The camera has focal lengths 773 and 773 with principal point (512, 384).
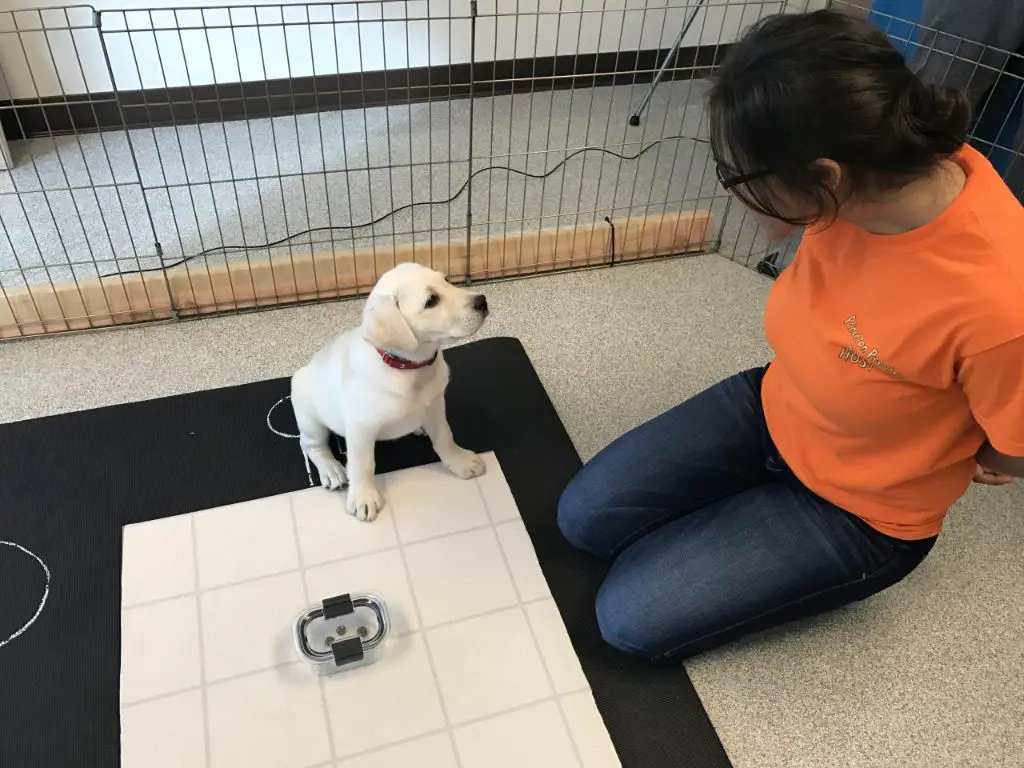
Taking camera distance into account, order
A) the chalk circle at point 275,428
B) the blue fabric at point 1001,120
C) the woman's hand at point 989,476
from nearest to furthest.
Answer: the woman's hand at point 989,476, the chalk circle at point 275,428, the blue fabric at point 1001,120

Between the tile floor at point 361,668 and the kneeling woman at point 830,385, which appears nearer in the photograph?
the kneeling woman at point 830,385

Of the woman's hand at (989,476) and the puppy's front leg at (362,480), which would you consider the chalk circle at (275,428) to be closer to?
the puppy's front leg at (362,480)

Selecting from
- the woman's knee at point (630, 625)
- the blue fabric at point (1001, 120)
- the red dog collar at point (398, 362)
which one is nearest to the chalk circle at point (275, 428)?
the red dog collar at point (398, 362)

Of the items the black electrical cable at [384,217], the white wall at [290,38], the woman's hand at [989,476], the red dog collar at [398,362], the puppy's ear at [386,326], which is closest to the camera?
the woman's hand at [989,476]

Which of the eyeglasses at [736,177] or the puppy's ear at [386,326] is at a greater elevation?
the eyeglasses at [736,177]

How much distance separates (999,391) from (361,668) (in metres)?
1.12

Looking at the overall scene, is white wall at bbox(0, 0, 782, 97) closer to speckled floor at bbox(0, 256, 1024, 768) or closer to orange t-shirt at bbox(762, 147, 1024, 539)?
speckled floor at bbox(0, 256, 1024, 768)

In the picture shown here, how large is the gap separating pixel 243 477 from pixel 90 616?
0.41 metres

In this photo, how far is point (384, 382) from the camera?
56.4 inches

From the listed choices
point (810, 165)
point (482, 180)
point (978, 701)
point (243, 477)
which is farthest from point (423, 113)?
point (978, 701)

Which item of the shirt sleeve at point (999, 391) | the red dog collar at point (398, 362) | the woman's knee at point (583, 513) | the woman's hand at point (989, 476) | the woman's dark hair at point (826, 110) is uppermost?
the woman's dark hair at point (826, 110)

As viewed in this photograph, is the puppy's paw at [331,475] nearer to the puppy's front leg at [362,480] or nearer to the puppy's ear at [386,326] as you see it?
the puppy's front leg at [362,480]

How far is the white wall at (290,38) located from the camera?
2.71 m

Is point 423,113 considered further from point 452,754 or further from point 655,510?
point 452,754
